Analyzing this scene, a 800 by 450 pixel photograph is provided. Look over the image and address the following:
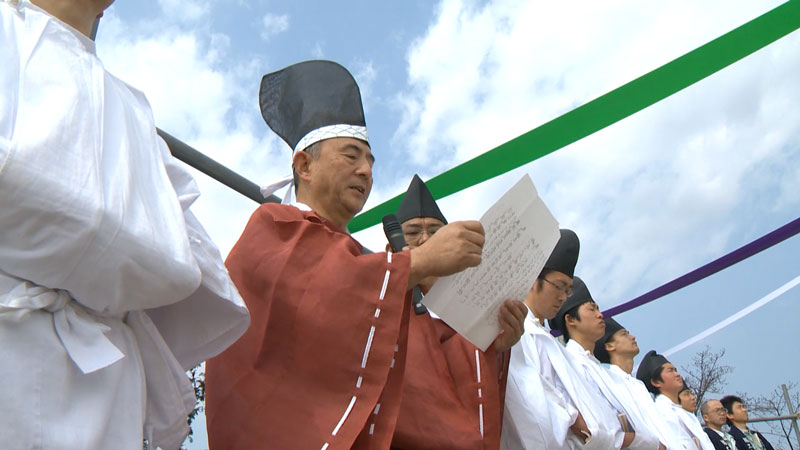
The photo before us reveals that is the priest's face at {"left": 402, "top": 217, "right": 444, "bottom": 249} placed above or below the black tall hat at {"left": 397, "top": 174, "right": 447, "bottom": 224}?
below

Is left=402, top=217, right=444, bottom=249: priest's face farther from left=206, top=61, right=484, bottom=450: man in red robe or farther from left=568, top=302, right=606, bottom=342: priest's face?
left=568, top=302, right=606, bottom=342: priest's face

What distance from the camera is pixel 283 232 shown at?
102 inches

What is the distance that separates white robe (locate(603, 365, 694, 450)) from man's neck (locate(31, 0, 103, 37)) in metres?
4.58

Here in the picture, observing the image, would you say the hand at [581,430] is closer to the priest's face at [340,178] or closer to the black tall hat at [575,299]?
the black tall hat at [575,299]

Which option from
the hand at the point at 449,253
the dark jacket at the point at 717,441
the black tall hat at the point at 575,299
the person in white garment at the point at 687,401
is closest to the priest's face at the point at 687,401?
the person in white garment at the point at 687,401

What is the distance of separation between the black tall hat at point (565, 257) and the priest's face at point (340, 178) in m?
1.94

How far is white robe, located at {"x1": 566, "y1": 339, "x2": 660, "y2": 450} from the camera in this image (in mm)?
5043

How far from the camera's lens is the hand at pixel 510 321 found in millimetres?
2838

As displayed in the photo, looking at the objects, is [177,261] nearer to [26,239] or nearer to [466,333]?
[26,239]

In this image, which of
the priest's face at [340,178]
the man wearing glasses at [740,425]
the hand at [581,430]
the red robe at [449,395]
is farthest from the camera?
the man wearing glasses at [740,425]

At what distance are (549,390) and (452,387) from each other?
125 cm

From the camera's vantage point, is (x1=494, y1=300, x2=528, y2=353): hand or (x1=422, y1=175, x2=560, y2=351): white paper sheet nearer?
(x1=422, y1=175, x2=560, y2=351): white paper sheet

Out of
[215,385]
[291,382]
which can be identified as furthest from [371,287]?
[215,385]

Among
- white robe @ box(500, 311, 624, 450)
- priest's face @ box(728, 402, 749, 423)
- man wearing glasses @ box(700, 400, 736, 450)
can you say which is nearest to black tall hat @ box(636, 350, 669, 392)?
man wearing glasses @ box(700, 400, 736, 450)
